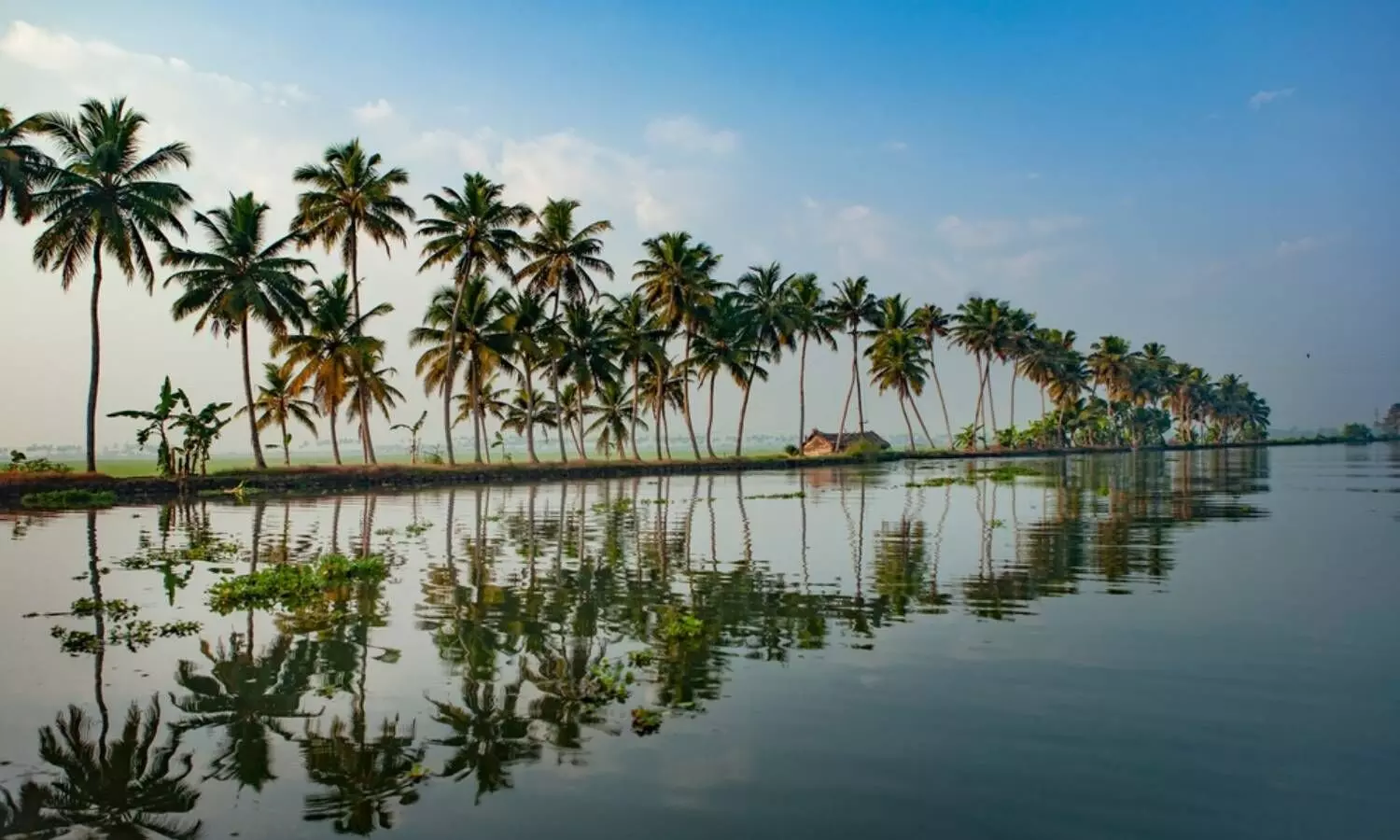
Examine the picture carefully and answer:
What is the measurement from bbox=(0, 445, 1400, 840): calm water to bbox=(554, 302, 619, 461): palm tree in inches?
1609

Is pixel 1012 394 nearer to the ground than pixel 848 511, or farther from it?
farther from it

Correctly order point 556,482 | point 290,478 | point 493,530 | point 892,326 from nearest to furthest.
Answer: point 493,530 < point 290,478 < point 556,482 < point 892,326

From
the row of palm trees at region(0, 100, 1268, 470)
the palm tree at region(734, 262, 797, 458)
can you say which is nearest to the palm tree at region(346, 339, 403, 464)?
the row of palm trees at region(0, 100, 1268, 470)

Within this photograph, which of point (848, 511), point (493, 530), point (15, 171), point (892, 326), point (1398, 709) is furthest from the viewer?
point (892, 326)

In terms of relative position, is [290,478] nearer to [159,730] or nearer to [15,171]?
[15,171]

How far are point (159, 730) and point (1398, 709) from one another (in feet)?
33.5

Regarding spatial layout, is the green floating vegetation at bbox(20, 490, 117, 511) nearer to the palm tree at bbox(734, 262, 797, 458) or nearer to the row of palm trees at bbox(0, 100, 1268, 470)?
the row of palm trees at bbox(0, 100, 1268, 470)

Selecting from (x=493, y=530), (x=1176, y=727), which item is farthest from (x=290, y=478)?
(x=1176, y=727)

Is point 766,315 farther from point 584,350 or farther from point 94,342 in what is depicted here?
point 94,342

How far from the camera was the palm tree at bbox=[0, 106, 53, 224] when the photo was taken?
1181 inches

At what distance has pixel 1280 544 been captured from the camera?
1786 cm

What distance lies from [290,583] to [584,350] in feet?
149

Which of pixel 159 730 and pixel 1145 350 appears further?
pixel 1145 350

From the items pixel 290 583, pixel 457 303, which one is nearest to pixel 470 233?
pixel 457 303
